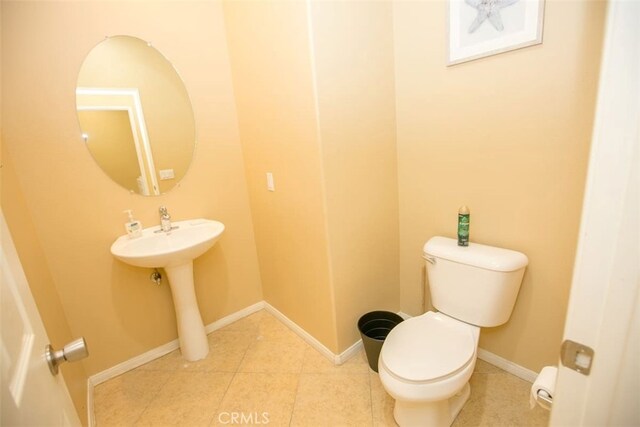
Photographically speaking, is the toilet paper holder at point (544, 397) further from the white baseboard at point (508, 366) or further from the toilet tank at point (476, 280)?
the white baseboard at point (508, 366)

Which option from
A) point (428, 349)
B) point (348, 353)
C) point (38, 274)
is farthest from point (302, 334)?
point (38, 274)

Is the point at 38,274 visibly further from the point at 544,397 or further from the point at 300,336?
the point at 544,397

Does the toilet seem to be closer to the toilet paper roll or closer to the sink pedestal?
the toilet paper roll

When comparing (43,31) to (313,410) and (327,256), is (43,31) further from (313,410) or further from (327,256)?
(313,410)

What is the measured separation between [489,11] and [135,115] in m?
1.84

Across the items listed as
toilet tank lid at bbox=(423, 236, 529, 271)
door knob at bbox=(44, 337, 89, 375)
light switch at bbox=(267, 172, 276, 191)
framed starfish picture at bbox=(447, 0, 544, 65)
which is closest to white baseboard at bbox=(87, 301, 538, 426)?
toilet tank lid at bbox=(423, 236, 529, 271)

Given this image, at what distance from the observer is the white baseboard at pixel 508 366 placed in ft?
4.80

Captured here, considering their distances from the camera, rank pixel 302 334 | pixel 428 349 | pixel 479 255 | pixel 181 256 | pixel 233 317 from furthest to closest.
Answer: pixel 233 317, pixel 302 334, pixel 181 256, pixel 479 255, pixel 428 349

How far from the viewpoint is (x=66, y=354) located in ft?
1.97

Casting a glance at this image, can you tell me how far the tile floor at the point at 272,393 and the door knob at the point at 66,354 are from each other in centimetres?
105

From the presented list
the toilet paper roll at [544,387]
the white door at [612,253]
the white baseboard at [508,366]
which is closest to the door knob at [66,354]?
the white door at [612,253]

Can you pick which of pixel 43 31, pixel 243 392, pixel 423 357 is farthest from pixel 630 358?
pixel 43 31

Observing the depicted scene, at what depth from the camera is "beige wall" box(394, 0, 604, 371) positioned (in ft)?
3.65

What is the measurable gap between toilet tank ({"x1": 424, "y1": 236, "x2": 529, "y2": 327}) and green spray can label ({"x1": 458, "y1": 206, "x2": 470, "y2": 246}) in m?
0.03
